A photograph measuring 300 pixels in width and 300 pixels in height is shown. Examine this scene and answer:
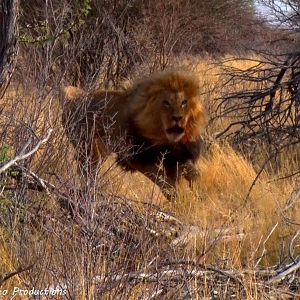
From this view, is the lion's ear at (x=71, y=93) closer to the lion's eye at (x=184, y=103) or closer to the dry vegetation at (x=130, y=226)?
the dry vegetation at (x=130, y=226)

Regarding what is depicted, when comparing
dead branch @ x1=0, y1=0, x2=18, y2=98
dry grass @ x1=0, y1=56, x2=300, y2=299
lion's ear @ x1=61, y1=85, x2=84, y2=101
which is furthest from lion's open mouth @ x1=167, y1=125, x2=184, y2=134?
dead branch @ x1=0, y1=0, x2=18, y2=98

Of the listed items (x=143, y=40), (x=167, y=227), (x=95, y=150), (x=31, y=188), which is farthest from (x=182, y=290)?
(x=143, y=40)

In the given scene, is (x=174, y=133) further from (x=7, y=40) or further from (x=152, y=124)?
(x=7, y=40)

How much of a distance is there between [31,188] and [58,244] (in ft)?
3.39

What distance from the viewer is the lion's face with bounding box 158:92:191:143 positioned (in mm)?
6352

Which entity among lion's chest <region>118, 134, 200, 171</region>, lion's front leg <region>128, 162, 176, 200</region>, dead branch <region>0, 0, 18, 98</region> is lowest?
lion's front leg <region>128, 162, 176, 200</region>

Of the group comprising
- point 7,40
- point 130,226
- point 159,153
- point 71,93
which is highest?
point 7,40

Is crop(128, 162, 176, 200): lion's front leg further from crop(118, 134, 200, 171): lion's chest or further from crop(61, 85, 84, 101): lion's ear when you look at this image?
crop(61, 85, 84, 101): lion's ear

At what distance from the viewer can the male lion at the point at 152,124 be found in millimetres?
6363

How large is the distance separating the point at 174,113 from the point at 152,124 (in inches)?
11.3

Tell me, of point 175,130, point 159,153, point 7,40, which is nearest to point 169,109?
point 175,130

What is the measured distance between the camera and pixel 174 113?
20.9ft

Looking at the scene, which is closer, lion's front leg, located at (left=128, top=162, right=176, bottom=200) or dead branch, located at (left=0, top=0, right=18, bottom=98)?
dead branch, located at (left=0, top=0, right=18, bottom=98)

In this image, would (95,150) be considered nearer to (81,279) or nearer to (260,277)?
(260,277)
